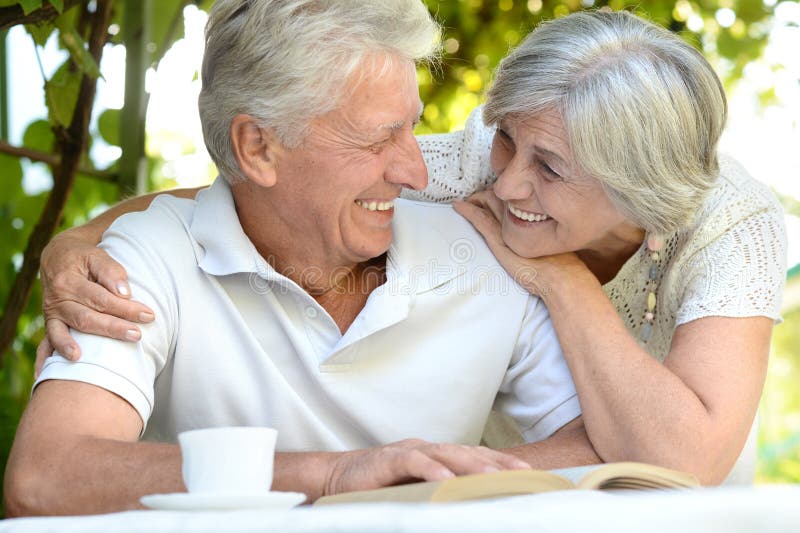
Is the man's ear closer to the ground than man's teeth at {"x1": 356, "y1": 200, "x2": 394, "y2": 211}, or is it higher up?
higher up

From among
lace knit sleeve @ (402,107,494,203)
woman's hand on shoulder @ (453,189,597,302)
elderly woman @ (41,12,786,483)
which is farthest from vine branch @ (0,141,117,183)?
woman's hand on shoulder @ (453,189,597,302)

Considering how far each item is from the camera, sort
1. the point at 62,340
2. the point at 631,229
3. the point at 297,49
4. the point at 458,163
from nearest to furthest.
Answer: the point at 62,340, the point at 297,49, the point at 631,229, the point at 458,163

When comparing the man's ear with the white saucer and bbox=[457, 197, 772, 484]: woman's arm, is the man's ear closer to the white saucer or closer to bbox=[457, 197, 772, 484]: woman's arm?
bbox=[457, 197, 772, 484]: woman's arm

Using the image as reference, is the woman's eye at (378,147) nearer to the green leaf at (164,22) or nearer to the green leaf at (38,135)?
the green leaf at (164,22)

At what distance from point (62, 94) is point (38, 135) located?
2.17ft

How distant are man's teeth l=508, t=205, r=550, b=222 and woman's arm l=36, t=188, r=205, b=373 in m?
0.80

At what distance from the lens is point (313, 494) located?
5.27ft

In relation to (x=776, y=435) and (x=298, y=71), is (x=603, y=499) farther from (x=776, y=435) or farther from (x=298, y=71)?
(x=776, y=435)

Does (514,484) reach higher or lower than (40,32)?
lower

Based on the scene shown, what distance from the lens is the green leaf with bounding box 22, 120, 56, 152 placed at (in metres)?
3.10

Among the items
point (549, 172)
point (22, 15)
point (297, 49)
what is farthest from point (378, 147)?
point (22, 15)

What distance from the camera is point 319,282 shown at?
2.17 meters

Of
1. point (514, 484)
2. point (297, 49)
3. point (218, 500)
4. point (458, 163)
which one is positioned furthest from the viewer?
point (458, 163)

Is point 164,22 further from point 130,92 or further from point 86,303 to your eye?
point 86,303
